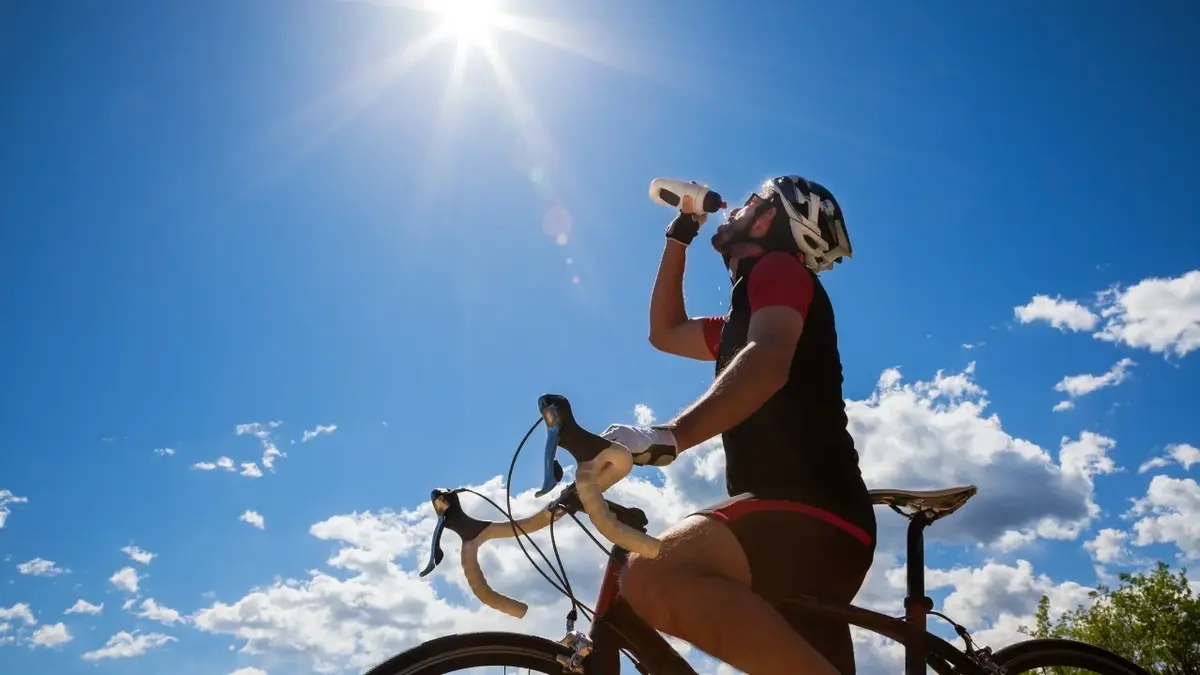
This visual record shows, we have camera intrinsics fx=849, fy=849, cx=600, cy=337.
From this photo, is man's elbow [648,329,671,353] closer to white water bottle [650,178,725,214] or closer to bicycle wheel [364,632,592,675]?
white water bottle [650,178,725,214]

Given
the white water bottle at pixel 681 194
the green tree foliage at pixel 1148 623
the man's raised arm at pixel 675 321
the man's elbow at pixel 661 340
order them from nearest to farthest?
the white water bottle at pixel 681 194 < the man's raised arm at pixel 675 321 < the man's elbow at pixel 661 340 < the green tree foliage at pixel 1148 623

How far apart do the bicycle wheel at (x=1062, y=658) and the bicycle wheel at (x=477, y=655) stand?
2323mm

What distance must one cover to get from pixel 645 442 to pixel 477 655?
4.48 feet

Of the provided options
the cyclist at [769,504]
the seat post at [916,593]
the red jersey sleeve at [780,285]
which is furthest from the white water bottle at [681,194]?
the seat post at [916,593]

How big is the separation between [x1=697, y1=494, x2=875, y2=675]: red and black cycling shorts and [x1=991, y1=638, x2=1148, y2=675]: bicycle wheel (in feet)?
4.86

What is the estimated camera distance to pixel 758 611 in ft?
9.01

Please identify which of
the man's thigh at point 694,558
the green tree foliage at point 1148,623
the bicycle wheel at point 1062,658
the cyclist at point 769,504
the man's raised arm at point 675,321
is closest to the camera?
the cyclist at point 769,504

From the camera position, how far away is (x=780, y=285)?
3031 millimetres

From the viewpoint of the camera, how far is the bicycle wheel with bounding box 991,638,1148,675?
4.18 m

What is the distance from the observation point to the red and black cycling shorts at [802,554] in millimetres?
2930

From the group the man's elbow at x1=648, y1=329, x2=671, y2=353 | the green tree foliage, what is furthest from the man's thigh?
the green tree foliage

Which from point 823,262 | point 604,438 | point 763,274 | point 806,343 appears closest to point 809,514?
point 806,343

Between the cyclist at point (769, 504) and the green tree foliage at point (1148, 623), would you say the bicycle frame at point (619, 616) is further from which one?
the green tree foliage at point (1148, 623)

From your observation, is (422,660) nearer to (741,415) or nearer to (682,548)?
(682,548)
